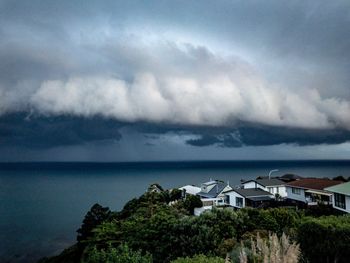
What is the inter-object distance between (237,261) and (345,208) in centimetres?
2726

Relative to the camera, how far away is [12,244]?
2094 inches

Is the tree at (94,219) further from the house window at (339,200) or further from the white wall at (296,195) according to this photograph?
the house window at (339,200)

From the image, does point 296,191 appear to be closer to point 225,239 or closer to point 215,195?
point 215,195

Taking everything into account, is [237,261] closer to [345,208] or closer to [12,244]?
[345,208]

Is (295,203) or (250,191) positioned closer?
(295,203)

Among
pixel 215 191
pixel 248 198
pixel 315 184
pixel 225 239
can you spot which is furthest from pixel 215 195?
pixel 225 239

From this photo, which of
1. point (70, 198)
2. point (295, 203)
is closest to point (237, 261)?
point (295, 203)

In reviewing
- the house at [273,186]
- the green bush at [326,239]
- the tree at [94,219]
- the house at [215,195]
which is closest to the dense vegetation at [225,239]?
the green bush at [326,239]

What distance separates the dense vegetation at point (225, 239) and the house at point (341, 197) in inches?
61.1

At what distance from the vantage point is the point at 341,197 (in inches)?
1336

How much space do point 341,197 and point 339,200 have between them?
51cm

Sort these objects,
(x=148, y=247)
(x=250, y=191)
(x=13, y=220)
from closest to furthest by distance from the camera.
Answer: (x=148, y=247), (x=250, y=191), (x=13, y=220)

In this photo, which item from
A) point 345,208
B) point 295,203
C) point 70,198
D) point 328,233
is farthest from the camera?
point 70,198

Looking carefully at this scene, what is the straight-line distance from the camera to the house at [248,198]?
4334 cm
